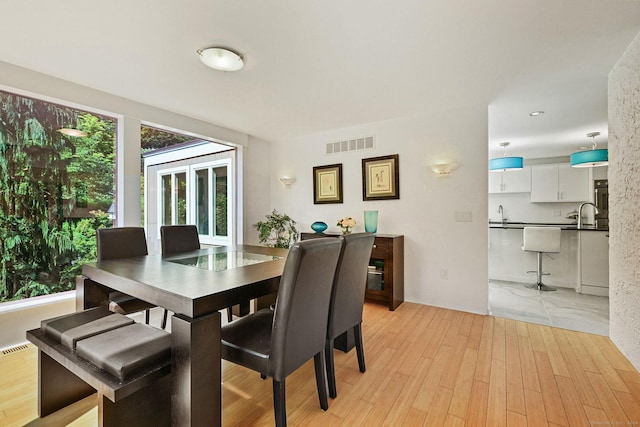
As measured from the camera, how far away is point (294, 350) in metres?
1.42

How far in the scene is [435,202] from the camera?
3564 millimetres

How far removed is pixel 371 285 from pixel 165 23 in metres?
3.25

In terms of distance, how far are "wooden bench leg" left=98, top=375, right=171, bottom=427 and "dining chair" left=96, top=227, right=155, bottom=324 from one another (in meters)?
0.87

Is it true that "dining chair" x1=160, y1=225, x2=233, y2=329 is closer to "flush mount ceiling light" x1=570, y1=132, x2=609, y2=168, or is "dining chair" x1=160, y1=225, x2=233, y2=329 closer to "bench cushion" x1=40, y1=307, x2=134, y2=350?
"bench cushion" x1=40, y1=307, x2=134, y2=350

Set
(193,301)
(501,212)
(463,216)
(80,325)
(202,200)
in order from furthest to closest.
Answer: (501,212), (202,200), (463,216), (80,325), (193,301)

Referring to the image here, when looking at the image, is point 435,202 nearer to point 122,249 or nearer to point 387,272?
point 387,272

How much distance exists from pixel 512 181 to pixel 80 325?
22.7 feet

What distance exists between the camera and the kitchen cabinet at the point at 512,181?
5.72 metres

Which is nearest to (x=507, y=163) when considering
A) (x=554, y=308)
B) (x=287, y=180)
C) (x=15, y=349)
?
(x=554, y=308)

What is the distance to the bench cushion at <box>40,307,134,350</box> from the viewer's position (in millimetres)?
1423

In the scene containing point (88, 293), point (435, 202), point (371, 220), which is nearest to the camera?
point (88, 293)

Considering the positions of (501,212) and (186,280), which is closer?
(186,280)

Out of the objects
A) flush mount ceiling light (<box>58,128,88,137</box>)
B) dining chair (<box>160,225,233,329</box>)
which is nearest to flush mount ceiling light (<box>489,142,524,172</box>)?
dining chair (<box>160,225,233,329</box>)

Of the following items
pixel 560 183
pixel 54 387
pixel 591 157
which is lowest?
pixel 54 387
